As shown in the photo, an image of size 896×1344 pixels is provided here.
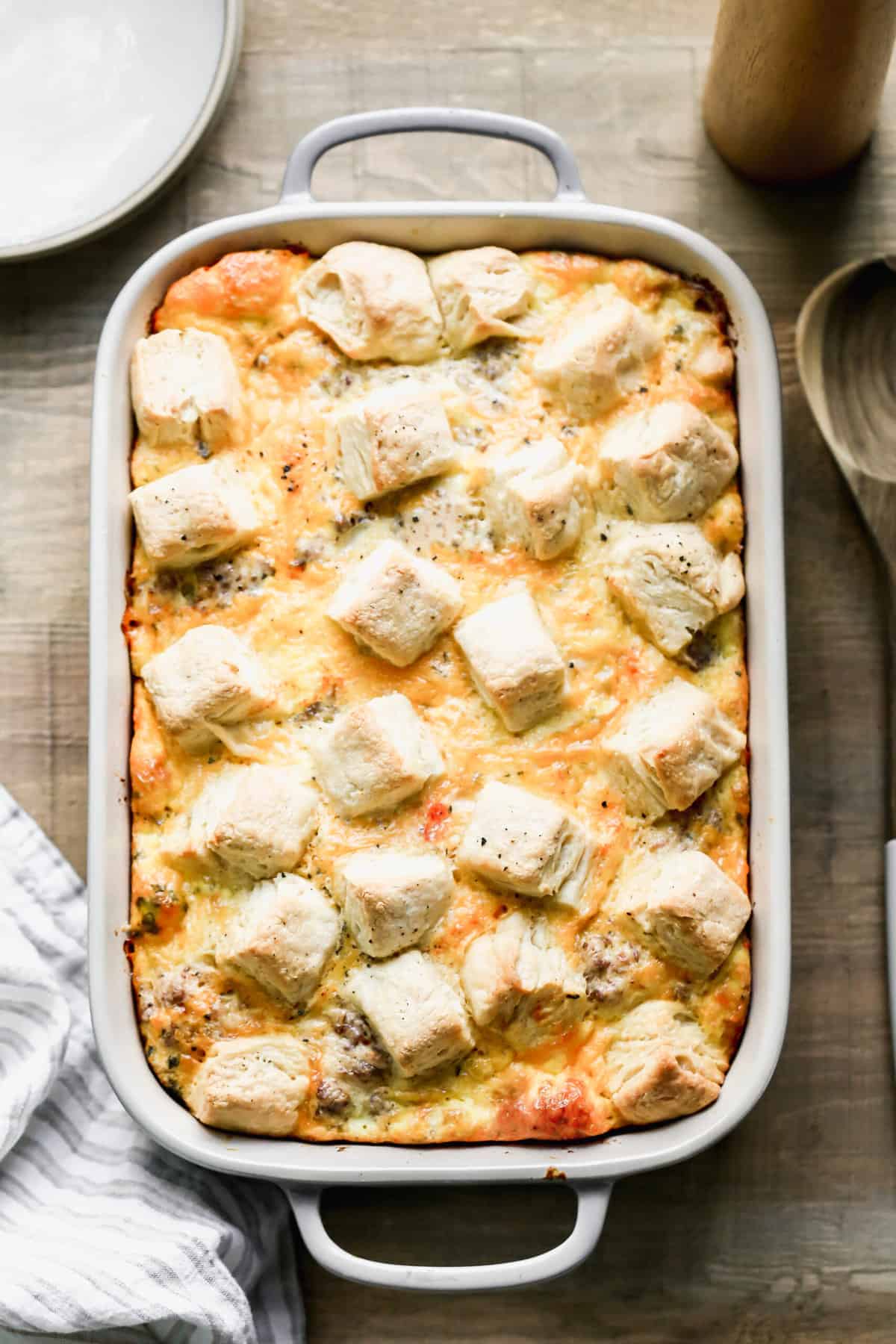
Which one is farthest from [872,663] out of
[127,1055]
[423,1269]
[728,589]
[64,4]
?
[64,4]

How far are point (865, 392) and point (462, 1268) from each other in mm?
1935

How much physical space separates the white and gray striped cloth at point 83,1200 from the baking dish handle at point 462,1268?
230mm

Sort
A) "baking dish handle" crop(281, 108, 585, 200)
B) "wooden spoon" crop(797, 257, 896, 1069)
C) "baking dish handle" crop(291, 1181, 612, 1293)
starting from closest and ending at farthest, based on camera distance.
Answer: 1. "baking dish handle" crop(291, 1181, 612, 1293)
2. "baking dish handle" crop(281, 108, 585, 200)
3. "wooden spoon" crop(797, 257, 896, 1069)

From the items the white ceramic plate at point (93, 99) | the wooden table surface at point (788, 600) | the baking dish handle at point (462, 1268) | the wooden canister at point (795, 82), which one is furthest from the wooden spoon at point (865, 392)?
the white ceramic plate at point (93, 99)

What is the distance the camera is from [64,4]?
9.86 ft

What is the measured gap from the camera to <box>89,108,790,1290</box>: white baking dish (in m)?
2.49

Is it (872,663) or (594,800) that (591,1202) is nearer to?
(594,800)

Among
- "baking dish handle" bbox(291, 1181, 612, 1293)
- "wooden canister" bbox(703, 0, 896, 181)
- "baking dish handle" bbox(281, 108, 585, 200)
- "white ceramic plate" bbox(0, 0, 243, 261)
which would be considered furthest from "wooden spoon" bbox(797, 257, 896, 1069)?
"white ceramic plate" bbox(0, 0, 243, 261)

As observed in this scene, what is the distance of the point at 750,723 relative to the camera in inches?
104

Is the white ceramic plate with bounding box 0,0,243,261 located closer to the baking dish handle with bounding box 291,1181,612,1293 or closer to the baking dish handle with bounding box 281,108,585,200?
the baking dish handle with bounding box 281,108,585,200

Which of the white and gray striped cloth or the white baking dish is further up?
the white baking dish

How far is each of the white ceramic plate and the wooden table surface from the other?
9 centimetres

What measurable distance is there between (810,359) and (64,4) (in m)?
1.80

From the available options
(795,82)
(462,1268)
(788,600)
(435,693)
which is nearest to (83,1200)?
(462,1268)
